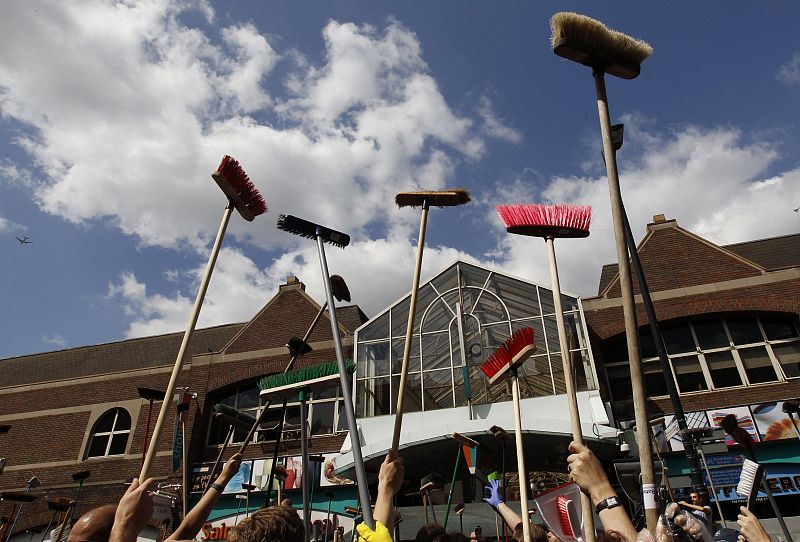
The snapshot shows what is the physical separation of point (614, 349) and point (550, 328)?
2755 mm

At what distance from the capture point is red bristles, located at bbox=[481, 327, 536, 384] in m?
4.30

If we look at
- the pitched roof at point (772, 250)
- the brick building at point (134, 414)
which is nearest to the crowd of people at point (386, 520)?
the brick building at point (134, 414)

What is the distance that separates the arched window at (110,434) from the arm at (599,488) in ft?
63.9

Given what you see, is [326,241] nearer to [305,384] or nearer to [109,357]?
[305,384]

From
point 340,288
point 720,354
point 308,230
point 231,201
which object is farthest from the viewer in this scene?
point 720,354

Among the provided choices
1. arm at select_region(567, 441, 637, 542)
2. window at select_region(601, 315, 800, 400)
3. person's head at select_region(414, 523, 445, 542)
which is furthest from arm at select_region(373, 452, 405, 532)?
window at select_region(601, 315, 800, 400)

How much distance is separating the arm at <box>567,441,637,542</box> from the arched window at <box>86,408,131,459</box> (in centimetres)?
1946

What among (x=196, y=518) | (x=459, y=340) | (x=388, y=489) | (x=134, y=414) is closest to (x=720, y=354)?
(x=459, y=340)

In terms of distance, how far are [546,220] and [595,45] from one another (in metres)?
1.53

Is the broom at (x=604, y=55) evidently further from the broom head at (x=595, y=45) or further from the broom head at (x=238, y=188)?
the broom head at (x=238, y=188)

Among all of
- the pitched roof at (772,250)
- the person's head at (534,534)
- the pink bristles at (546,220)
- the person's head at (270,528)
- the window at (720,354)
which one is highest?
the pitched roof at (772,250)

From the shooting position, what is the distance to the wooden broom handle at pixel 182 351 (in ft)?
8.96

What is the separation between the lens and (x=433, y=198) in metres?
4.64

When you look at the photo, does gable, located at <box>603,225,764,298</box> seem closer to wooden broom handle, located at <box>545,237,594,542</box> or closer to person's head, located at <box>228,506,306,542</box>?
wooden broom handle, located at <box>545,237,594,542</box>
